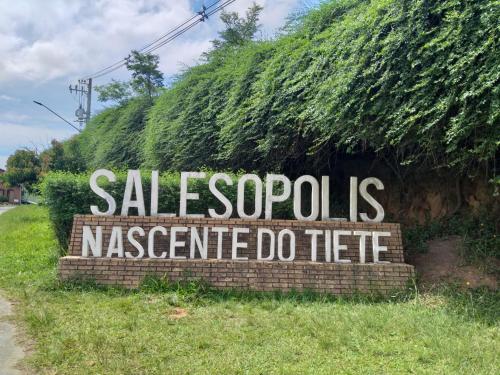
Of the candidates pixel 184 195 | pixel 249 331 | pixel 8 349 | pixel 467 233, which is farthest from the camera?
pixel 467 233

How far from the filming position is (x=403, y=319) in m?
5.43

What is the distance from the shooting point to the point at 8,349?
4.61m

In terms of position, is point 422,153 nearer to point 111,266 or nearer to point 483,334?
point 483,334

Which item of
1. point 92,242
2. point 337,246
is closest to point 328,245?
point 337,246

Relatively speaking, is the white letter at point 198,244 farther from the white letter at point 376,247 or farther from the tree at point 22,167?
the tree at point 22,167

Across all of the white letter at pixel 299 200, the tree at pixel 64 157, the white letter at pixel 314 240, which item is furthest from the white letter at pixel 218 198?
the tree at pixel 64 157

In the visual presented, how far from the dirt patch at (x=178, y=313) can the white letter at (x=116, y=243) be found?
155 centimetres

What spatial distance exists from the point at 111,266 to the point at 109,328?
71.8 inches

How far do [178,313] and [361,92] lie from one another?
400cm

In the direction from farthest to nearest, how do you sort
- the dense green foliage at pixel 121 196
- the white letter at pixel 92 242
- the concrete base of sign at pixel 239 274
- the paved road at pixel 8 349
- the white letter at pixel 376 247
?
the dense green foliage at pixel 121 196
the white letter at pixel 376 247
the white letter at pixel 92 242
the concrete base of sign at pixel 239 274
the paved road at pixel 8 349

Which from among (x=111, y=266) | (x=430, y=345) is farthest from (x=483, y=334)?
(x=111, y=266)

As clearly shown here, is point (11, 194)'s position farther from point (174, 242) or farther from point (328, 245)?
point (328, 245)

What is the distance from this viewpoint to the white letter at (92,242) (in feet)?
23.0

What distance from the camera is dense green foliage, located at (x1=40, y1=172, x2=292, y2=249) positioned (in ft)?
26.2
